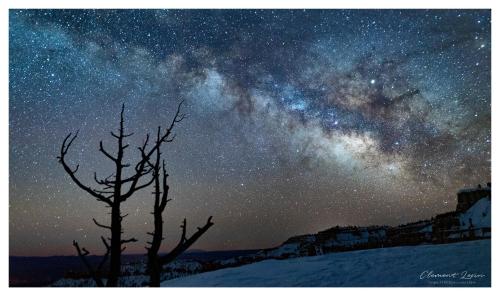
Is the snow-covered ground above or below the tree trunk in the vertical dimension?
below

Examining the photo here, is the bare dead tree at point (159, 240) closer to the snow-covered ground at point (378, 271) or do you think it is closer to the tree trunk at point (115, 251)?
the tree trunk at point (115, 251)

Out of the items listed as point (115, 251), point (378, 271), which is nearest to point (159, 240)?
point (115, 251)

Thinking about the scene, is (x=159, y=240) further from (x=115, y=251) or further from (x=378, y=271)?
(x=378, y=271)

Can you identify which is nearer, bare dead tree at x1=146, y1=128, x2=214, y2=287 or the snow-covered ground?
bare dead tree at x1=146, y1=128, x2=214, y2=287

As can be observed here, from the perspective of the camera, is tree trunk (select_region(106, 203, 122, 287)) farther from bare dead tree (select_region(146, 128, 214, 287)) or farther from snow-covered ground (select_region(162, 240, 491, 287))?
snow-covered ground (select_region(162, 240, 491, 287))

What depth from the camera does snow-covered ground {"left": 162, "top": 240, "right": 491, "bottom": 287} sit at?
8.23m

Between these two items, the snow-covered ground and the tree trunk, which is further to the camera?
the snow-covered ground

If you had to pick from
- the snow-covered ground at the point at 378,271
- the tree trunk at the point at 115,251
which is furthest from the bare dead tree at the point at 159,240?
the snow-covered ground at the point at 378,271

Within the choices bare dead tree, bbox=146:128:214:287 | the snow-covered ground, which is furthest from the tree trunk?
the snow-covered ground

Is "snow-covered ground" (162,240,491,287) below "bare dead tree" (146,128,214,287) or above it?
below
